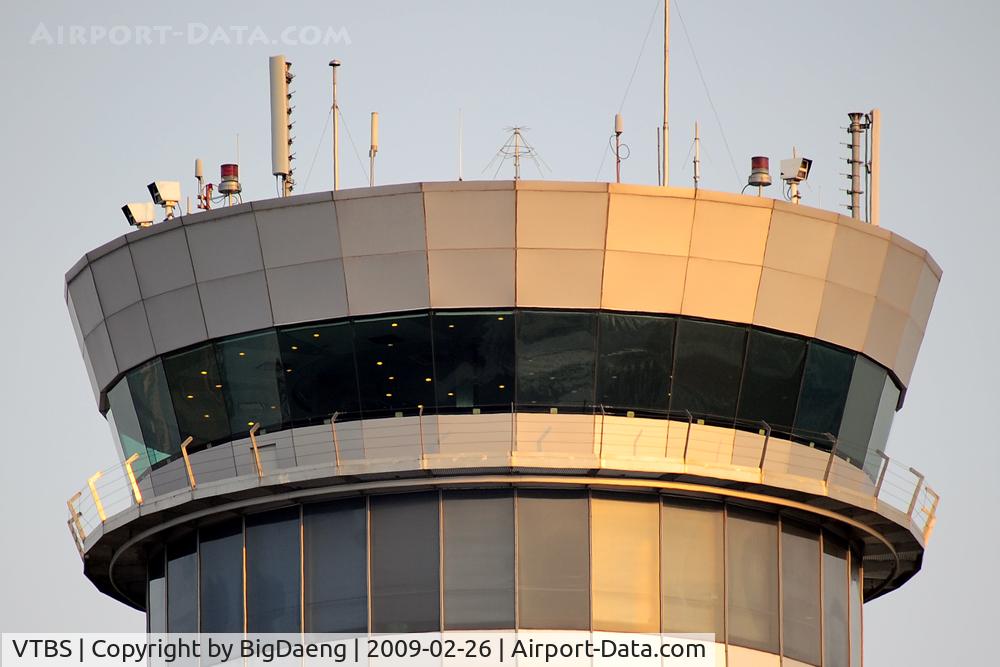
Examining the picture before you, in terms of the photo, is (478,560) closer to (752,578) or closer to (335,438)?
(335,438)

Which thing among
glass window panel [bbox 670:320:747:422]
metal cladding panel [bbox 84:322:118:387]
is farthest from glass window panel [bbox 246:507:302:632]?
glass window panel [bbox 670:320:747:422]

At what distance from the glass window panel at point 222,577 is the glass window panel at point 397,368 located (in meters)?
4.02

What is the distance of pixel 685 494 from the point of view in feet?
158

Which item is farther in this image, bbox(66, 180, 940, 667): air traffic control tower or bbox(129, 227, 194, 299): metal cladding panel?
bbox(129, 227, 194, 299): metal cladding panel

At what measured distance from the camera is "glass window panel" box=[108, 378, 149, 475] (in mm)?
50531

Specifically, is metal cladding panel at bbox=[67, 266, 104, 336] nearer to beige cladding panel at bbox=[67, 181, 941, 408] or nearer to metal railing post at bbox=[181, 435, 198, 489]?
beige cladding panel at bbox=[67, 181, 941, 408]

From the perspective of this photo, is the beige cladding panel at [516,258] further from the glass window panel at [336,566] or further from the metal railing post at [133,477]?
the glass window panel at [336,566]

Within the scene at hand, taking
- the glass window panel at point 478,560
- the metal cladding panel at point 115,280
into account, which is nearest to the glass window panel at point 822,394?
the glass window panel at point 478,560

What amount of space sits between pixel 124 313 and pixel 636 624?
40.6 feet

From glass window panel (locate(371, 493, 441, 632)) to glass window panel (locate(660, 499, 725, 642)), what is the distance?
452 centimetres

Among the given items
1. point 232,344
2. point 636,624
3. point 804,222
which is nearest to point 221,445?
point 232,344

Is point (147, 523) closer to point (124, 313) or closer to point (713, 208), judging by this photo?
point (124, 313)

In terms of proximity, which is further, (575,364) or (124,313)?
(124,313)

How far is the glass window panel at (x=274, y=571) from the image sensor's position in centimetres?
4784
